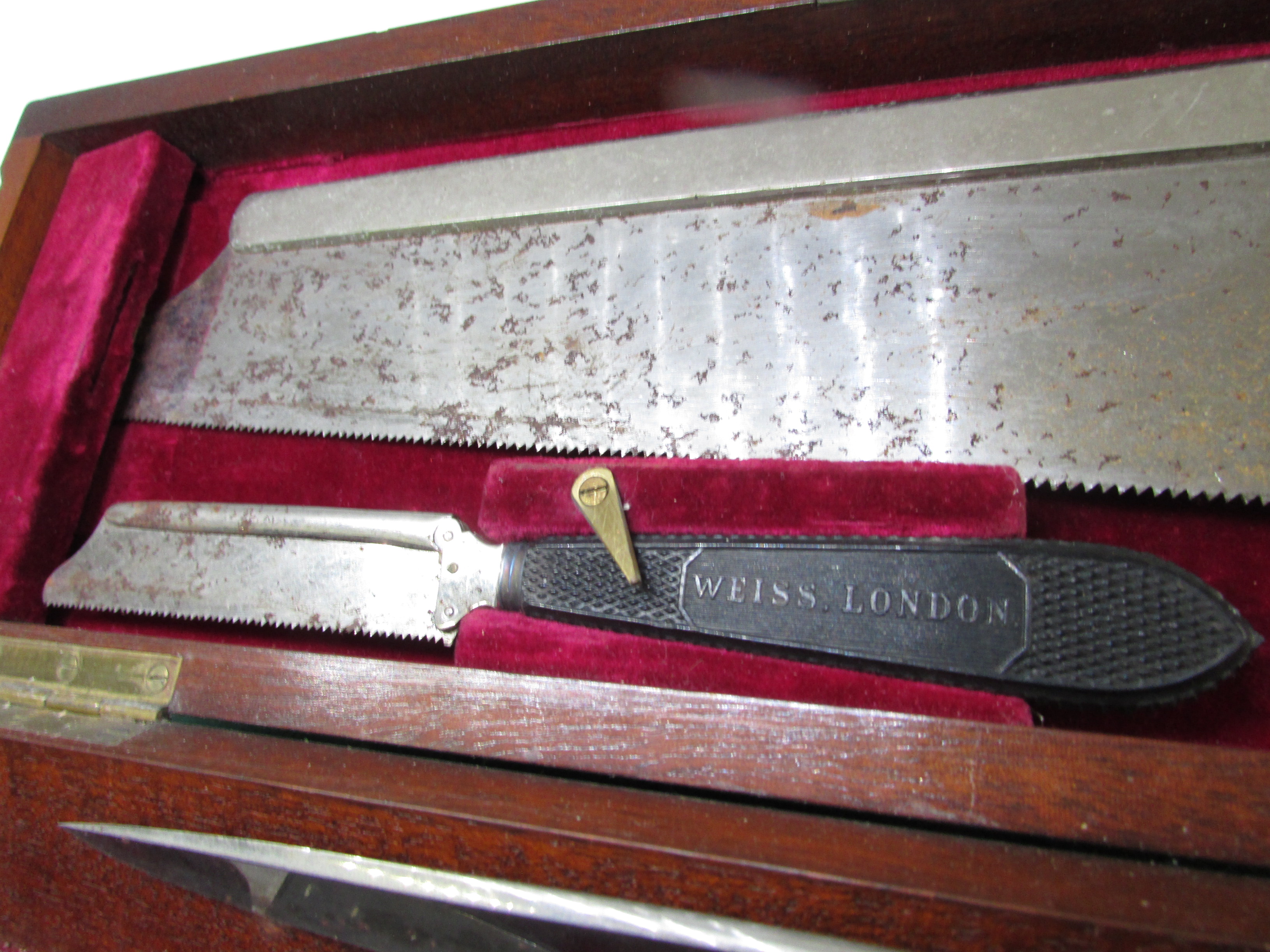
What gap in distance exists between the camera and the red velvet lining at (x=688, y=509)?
701mm

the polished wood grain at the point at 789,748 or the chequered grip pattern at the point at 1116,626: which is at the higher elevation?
the chequered grip pattern at the point at 1116,626

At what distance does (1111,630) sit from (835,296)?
41 cm

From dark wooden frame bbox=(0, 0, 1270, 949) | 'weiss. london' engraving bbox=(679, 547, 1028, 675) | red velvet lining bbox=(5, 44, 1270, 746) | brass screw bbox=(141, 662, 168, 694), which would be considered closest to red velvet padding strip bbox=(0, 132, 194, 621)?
red velvet lining bbox=(5, 44, 1270, 746)

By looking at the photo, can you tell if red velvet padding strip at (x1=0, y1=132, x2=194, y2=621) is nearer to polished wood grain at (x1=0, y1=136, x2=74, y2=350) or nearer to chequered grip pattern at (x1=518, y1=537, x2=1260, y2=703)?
polished wood grain at (x1=0, y1=136, x2=74, y2=350)

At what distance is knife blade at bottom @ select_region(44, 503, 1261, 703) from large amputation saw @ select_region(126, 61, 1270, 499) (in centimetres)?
12

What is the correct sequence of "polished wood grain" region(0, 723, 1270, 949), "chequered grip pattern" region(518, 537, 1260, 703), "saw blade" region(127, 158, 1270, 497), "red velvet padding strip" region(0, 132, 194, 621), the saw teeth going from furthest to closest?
"red velvet padding strip" region(0, 132, 194, 621), the saw teeth, "saw blade" region(127, 158, 1270, 497), "chequered grip pattern" region(518, 537, 1260, 703), "polished wood grain" region(0, 723, 1270, 949)

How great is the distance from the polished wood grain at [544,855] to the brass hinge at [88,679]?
4 centimetres

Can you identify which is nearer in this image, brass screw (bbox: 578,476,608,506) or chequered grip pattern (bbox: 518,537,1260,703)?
chequered grip pattern (bbox: 518,537,1260,703)

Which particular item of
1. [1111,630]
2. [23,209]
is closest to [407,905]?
[1111,630]

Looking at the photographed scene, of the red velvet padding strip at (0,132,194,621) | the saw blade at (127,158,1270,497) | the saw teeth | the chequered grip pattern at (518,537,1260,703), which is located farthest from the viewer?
the red velvet padding strip at (0,132,194,621)

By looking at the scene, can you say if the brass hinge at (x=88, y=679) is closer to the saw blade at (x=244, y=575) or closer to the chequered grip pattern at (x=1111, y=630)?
the saw blade at (x=244, y=575)

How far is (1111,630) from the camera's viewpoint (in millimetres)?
642

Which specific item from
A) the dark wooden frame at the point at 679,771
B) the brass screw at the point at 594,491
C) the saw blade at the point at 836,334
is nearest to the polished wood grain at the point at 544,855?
the dark wooden frame at the point at 679,771

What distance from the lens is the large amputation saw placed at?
74 centimetres
